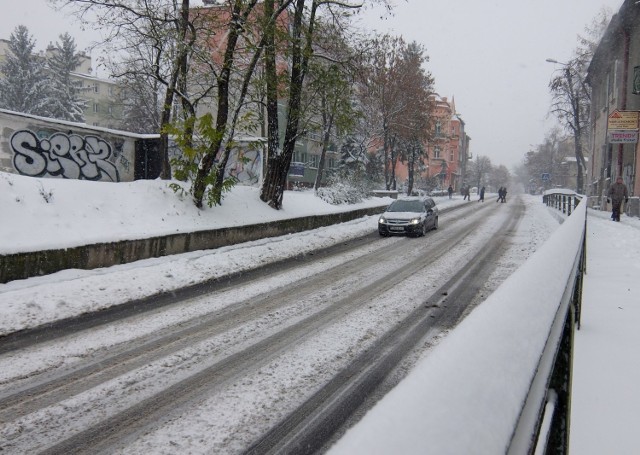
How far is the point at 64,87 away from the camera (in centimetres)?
4981

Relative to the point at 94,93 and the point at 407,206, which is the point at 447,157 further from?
the point at 407,206

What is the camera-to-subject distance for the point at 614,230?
1571cm

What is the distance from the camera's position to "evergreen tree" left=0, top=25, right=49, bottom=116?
48.6 meters

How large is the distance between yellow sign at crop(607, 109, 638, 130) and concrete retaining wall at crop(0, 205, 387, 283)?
1692 centimetres

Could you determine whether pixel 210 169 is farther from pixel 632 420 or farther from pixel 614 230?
pixel 614 230

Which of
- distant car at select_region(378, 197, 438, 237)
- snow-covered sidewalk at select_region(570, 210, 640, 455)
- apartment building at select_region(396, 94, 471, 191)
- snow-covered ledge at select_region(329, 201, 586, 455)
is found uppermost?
apartment building at select_region(396, 94, 471, 191)

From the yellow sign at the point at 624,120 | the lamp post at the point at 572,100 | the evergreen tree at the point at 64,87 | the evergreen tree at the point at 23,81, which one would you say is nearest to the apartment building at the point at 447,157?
the lamp post at the point at 572,100

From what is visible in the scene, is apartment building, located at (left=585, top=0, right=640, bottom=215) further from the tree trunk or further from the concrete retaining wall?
the concrete retaining wall

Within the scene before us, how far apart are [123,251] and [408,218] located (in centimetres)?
1065

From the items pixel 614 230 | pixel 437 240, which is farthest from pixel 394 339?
pixel 614 230

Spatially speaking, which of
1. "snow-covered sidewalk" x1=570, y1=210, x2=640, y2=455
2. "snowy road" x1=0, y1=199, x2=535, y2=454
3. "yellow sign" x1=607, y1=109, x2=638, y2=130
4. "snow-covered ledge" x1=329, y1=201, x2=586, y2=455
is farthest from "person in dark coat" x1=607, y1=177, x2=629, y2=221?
"snow-covered ledge" x1=329, y1=201, x2=586, y2=455

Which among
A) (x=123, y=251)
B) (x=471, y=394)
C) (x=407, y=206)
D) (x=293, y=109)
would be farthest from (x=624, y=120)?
(x=471, y=394)

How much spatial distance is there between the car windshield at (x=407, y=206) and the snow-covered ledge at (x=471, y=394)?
17.2 metres

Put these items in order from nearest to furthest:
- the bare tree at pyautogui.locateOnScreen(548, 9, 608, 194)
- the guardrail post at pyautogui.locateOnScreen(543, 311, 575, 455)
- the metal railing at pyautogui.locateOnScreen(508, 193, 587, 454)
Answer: the metal railing at pyautogui.locateOnScreen(508, 193, 587, 454)
the guardrail post at pyautogui.locateOnScreen(543, 311, 575, 455)
the bare tree at pyautogui.locateOnScreen(548, 9, 608, 194)
